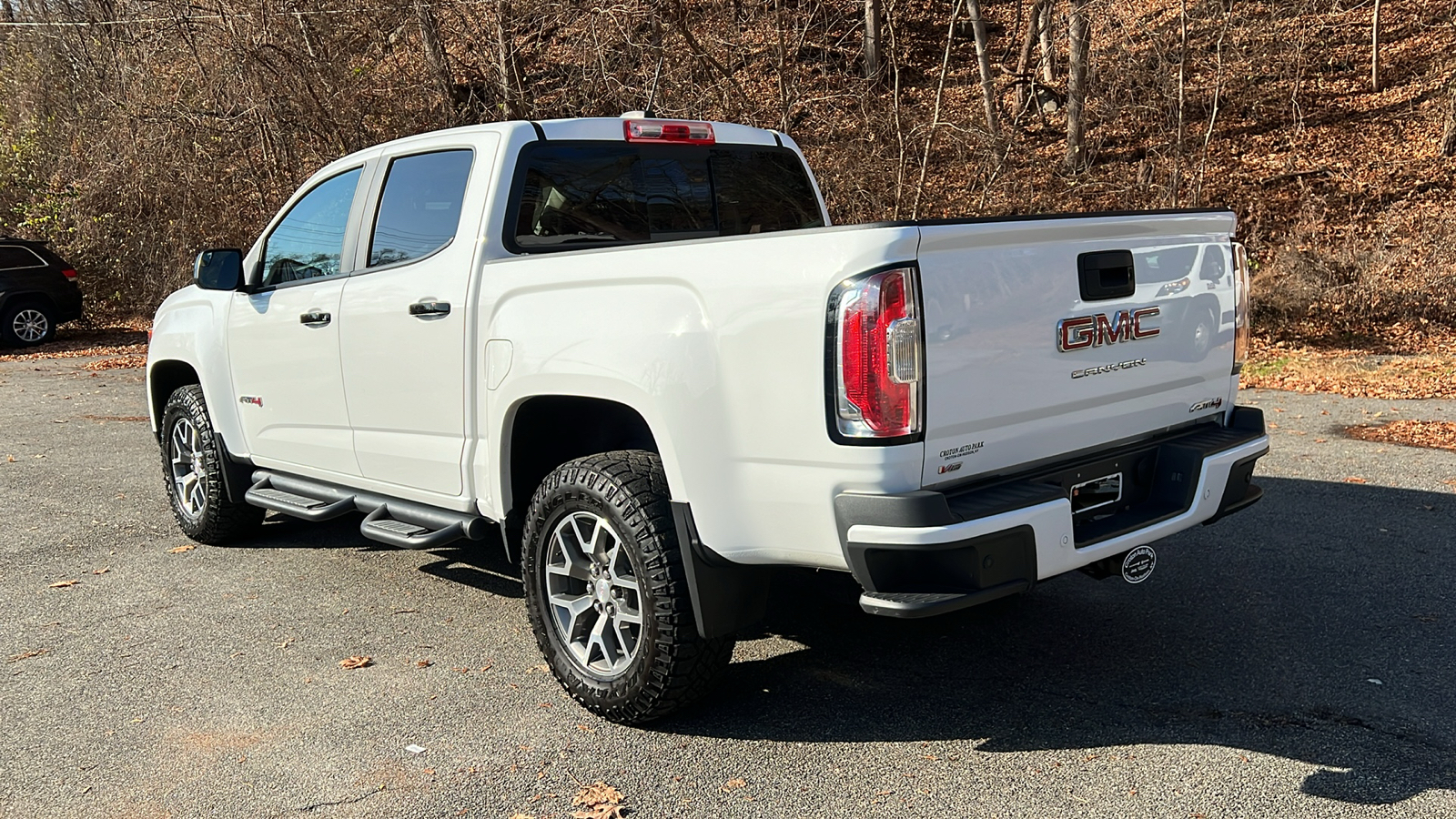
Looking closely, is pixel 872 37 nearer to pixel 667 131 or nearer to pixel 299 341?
pixel 667 131

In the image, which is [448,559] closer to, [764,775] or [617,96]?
[764,775]

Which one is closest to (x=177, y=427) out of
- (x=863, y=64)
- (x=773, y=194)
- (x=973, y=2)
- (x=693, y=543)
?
(x=773, y=194)

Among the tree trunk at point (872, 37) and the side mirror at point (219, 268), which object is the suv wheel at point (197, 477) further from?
the tree trunk at point (872, 37)

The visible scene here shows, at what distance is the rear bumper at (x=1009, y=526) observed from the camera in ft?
10.3

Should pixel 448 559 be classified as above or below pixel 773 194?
below

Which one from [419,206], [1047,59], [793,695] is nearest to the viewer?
[793,695]

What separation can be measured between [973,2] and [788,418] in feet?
48.0

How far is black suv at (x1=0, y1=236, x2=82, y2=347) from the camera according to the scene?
1823 centimetres

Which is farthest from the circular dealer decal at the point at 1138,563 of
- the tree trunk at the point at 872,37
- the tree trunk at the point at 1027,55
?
the tree trunk at the point at 1027,55

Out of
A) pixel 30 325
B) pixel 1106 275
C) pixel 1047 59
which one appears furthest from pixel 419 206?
pixel 1047 59

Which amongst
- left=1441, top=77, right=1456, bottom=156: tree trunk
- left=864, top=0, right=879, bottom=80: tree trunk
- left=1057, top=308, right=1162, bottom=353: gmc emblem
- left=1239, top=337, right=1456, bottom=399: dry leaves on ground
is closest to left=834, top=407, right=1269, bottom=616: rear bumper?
left=1057, top=308, right=1162, bottom=353: gmc emblem

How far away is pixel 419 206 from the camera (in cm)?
484

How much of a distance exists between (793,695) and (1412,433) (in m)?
6.41

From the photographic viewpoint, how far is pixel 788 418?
130 inches
